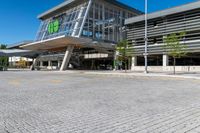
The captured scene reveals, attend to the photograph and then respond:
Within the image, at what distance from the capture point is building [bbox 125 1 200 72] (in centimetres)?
4425

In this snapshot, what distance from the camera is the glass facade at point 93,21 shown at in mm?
55469

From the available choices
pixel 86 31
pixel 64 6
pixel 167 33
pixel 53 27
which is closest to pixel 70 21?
pixel 86 31

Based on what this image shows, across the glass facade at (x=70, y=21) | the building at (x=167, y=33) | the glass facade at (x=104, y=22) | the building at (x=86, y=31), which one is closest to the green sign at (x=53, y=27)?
the building at (x=86, y=31)

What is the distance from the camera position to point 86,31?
5472cm

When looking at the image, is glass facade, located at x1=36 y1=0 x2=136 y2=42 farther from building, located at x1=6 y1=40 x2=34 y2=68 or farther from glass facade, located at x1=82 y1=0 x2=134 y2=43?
building, located at x1=6 y1=40 x2=34 y2=68

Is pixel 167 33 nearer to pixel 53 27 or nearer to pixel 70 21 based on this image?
pixel 70 21

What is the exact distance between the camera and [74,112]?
7570mm

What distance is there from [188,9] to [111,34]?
21.7 metres

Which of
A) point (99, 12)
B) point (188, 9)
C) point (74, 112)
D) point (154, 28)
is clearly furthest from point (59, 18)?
point (74, 112)

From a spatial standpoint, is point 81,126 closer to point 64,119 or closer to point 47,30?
point 64,119

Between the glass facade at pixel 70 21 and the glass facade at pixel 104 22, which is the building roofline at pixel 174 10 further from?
the glass facade at pixel 70 21

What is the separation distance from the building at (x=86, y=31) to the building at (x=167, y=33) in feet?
20.0

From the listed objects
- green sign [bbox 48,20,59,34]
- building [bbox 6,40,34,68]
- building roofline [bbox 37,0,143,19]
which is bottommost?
building [bbox 6,40,34,68]

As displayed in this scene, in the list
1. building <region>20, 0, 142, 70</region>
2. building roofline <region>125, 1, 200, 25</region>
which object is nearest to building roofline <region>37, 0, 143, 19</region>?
Result: building <region>20, 0, 142, 70</region>
